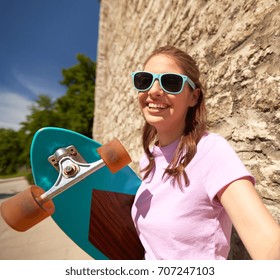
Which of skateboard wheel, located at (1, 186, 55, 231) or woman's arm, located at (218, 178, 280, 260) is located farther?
skateboard wheel, located at (1, 186, 55, 231)

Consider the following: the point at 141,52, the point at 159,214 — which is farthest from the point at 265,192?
the point at 141,52

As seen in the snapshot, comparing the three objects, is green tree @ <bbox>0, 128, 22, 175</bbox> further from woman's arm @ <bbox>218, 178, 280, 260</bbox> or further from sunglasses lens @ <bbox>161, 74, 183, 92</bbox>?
woman's arm @ <bbox>218, 178, 280, 260</bbox>

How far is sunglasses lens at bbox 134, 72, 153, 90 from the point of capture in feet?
3.36

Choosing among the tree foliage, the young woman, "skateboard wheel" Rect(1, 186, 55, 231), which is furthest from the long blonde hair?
the tree foliage

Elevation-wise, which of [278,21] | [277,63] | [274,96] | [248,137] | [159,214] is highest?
[278,21]

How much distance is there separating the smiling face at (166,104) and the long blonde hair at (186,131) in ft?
0.10

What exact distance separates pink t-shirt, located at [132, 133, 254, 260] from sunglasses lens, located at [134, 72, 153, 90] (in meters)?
0.39

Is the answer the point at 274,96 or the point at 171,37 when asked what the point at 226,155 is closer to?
the point at 274,96

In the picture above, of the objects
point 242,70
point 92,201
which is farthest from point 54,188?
point 242,70

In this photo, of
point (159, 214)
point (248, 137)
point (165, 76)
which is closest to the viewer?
point (159, 214)

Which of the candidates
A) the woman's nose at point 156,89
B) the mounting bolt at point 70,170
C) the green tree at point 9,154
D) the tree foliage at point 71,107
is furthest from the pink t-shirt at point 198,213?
the green tree at point 9,154

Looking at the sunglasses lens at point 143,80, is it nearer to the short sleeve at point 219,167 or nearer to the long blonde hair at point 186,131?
the long blonde hair at point 186,131
